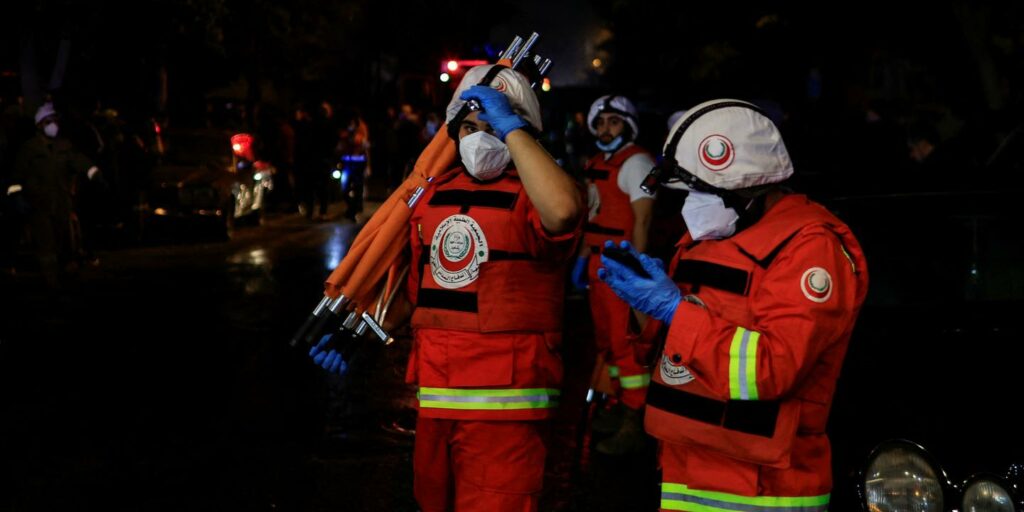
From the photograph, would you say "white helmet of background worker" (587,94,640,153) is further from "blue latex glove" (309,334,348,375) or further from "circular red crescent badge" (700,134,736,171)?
"circular red crescent badge" (700,134,736,171)

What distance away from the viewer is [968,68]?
18391 millimetres

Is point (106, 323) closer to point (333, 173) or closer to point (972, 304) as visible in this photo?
point (972, 304)

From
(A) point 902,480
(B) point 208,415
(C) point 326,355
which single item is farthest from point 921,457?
(B) point 208,415

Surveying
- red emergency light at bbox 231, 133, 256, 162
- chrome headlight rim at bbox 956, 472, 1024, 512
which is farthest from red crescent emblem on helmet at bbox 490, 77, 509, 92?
red emergency light at bbox 231, 133, 256, 162

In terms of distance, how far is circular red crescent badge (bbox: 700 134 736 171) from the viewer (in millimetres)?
3041

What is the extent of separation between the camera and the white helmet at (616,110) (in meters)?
7.08

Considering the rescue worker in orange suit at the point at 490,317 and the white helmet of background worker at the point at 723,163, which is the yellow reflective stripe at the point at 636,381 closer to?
the rescue worker in orange suit at the point at 490,317

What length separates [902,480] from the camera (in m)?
3.18

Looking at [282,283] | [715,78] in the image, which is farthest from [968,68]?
[715,78]

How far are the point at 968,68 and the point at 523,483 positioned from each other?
16.5 metres

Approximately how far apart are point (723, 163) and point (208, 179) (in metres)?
15.3

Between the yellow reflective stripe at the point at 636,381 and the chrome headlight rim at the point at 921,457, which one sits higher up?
the chrome headlight rim at the point at 921,457

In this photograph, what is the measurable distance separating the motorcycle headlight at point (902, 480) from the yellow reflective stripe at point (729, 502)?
169 millimetres

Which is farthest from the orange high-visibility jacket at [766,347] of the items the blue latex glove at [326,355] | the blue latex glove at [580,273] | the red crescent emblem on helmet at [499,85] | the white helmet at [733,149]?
the blue latex glove at [580,273]
